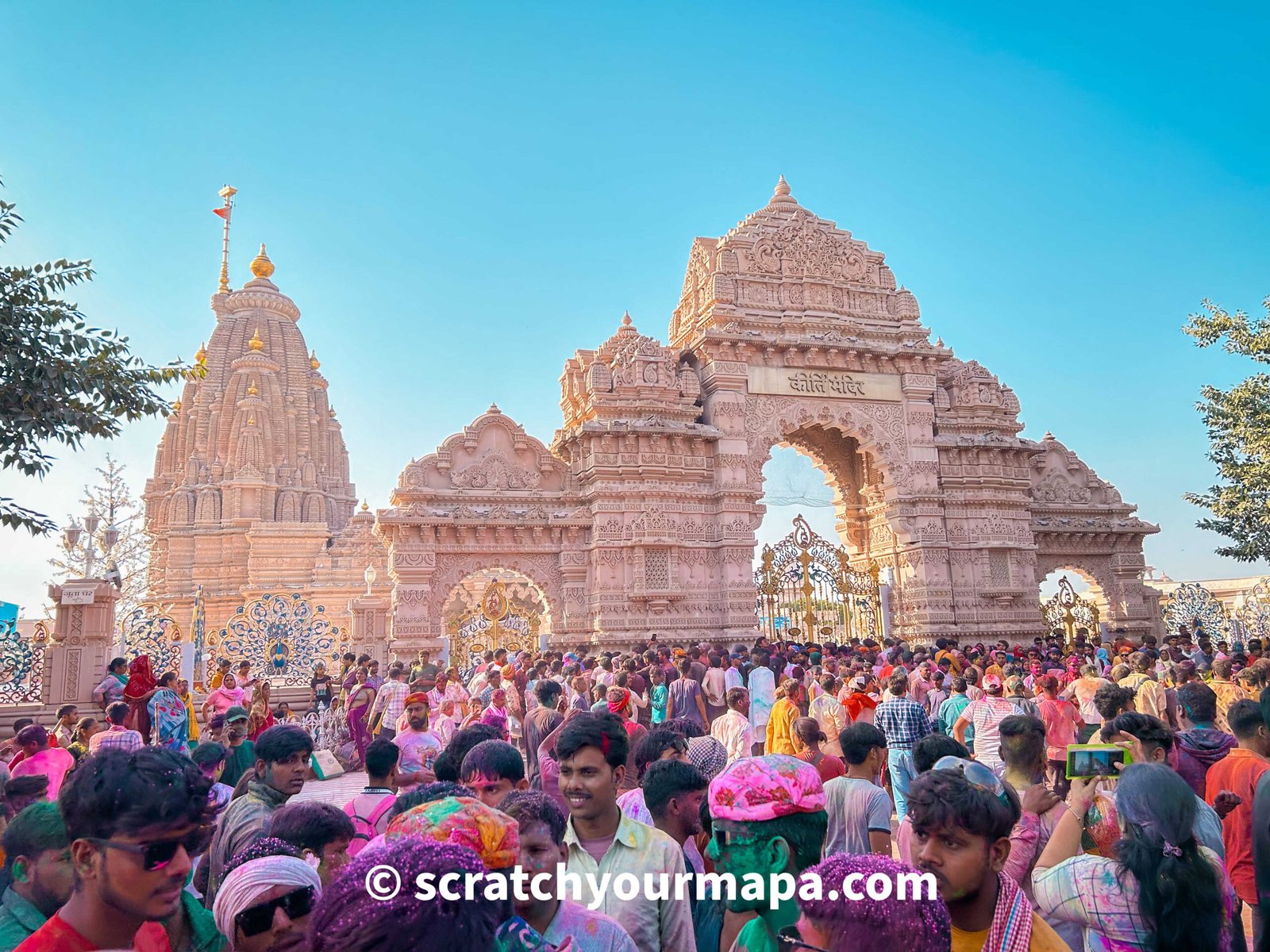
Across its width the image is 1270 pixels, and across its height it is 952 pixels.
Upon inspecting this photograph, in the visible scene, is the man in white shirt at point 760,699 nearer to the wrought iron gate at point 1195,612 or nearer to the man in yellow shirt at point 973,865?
the man in yellow shirt at point 973,865

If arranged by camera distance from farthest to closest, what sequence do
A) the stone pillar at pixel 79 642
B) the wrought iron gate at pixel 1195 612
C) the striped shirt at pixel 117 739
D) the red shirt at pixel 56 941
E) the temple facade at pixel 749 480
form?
the wrought iron gate at pixel 1195 612 < the temple facade at pixel 749 480 < the stone pillar at pixel 79 642 < the striped shirt at pixel 117 739 < the red shirt at pixel 56 941

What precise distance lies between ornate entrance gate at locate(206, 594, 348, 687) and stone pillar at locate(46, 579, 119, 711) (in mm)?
2853

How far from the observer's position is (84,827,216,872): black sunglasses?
7.02 feet

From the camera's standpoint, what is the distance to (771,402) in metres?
20.4

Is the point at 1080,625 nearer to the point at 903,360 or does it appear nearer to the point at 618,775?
the point at 903,360

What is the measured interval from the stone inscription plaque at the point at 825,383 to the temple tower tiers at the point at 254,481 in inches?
798

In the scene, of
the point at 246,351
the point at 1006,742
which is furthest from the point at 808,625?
the point at 246,351

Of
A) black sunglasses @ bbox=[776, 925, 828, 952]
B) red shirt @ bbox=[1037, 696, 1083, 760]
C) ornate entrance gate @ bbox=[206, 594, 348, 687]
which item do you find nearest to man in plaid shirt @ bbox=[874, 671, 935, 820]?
red shirt @ bbox=[1037, 696, 1083, 760]

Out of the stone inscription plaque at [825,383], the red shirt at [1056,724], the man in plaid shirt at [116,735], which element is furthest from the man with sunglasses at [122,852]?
the stone inscription plaque at [825,383]

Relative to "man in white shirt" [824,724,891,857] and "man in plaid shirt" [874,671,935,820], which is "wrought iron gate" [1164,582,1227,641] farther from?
"man in white shirt" [824,724,891,857]

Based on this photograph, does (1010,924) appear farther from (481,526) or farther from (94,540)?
(94,540)

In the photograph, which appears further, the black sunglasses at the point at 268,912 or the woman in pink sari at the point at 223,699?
the woman in pink sari at the point at 223,699

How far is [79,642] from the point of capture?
1366 cm

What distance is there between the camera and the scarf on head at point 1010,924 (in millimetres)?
2459
